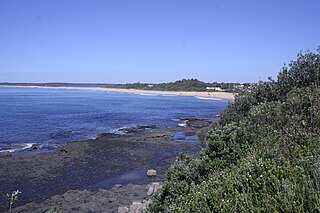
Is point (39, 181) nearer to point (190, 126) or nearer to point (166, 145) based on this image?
point (166, 145)

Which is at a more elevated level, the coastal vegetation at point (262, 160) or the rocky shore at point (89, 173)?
the coastal vegetation at point (262, 160)

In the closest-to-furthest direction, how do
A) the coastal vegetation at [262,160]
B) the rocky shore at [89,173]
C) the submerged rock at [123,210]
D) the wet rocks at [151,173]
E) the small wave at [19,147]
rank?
the coastal vegetation at [262,160] < the submerged rock at [123,210] < the rocky shore at [89,173] < the wet rocks at [151,173] < the small wave at [19,147]

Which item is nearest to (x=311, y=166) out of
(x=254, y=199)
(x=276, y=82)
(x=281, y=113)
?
(x=254, y=199)

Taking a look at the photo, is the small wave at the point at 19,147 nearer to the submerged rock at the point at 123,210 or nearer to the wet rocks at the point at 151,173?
the wet rocks at the point at 151,173

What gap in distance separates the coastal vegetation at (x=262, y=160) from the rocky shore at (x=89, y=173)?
5962mm

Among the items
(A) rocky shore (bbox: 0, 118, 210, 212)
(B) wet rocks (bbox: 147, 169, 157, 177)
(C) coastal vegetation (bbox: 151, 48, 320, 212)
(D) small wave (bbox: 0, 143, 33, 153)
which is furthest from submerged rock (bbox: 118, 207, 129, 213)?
(D) small wave (bbox: 0, 143, 33, 153)

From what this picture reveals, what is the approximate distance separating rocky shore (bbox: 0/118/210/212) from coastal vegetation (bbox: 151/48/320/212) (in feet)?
19.6

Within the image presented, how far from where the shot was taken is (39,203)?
47.8ft

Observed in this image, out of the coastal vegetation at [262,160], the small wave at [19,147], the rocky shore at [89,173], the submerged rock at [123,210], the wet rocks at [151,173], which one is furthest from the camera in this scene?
the small wave at [19,147]

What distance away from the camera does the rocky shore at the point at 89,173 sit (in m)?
14.7

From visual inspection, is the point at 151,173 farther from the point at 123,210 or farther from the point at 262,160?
the point at 262,160

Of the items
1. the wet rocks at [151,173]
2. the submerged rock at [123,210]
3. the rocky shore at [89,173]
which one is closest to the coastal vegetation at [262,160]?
the submerged rock at [123,210]

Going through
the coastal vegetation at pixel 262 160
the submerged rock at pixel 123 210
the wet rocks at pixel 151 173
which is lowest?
the wet rocks at pixel 151 173

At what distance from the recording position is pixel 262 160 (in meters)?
5.59
